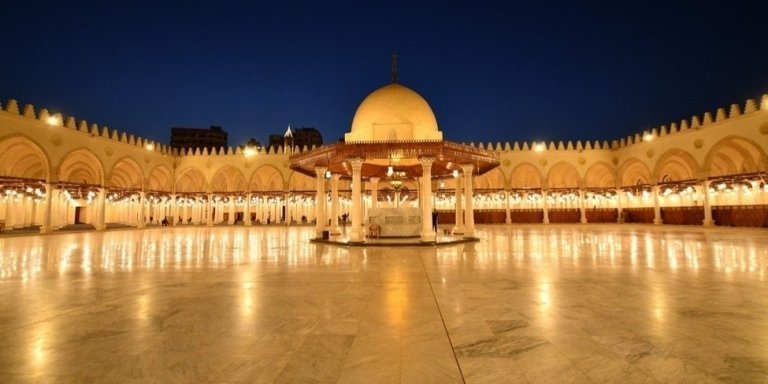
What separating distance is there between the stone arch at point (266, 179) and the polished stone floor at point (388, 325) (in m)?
31.8

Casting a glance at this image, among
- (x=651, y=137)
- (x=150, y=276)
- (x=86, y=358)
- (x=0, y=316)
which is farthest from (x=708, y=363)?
(x=651, y=137)

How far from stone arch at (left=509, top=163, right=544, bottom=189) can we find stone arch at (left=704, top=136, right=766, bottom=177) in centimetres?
1389

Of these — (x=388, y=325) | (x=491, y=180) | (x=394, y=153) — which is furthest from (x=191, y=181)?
(x=388, y=325)

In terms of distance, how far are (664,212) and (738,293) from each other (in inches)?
1323

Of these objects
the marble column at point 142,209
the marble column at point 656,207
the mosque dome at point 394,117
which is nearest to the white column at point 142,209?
the marble column at point 142,209

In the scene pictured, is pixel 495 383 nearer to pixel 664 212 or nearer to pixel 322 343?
pixel 322 343

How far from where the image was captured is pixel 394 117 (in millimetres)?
19219

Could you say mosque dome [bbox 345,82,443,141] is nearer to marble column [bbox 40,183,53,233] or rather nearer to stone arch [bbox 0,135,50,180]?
stone arch [bbox 0,135,50,180]

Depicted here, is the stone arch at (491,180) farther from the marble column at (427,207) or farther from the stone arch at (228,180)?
the stone arch at (228,180)

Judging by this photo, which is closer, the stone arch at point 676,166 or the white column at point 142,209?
the stone arch at point 676,166

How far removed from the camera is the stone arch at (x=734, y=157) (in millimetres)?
26530

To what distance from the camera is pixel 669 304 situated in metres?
5.35

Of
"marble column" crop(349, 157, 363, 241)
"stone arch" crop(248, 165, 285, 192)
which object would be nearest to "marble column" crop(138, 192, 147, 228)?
"stone arch" crop(248, 165, 285, 192)

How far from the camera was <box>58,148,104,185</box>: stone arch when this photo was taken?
29.6 metres
